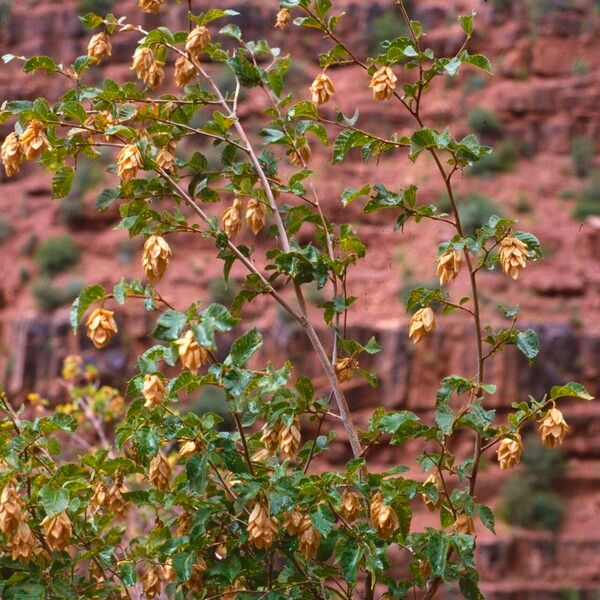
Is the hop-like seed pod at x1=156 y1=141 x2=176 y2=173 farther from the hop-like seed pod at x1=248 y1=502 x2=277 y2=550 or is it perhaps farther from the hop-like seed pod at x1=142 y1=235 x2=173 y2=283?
the hop-like seed pod at x1=248 y1=502 x2=277 y2=550

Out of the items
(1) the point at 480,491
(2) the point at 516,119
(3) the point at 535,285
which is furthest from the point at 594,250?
(1) the point at 480,491

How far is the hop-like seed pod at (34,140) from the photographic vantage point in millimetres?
1907

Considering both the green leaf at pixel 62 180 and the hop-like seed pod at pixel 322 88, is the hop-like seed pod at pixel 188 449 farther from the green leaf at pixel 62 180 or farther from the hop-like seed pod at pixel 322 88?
the hop-like seed pod at pixel 322 88

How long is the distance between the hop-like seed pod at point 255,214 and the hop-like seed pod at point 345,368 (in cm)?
34

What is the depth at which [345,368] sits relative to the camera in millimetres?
2162

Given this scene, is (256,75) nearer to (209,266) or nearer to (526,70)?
(209,266)

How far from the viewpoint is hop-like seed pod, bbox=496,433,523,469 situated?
1824 mm

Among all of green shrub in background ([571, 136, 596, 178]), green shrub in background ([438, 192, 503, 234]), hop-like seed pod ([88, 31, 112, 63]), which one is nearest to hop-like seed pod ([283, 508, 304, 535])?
hop-like seed pod ([88, 31, 112, 63])

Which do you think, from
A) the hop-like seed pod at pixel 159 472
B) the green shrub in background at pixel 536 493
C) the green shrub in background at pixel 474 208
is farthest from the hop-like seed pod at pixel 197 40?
the green shrub in background at pixel 474 208

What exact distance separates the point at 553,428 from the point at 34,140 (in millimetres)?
1119

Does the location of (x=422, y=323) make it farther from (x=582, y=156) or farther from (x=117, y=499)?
(x=582, y=156)

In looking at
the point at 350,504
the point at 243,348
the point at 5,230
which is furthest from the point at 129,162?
the point at 5,230

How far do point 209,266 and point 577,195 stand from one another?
5827 mm

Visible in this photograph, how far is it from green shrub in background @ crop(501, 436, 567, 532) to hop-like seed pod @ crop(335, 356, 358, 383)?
10820 millimetres
